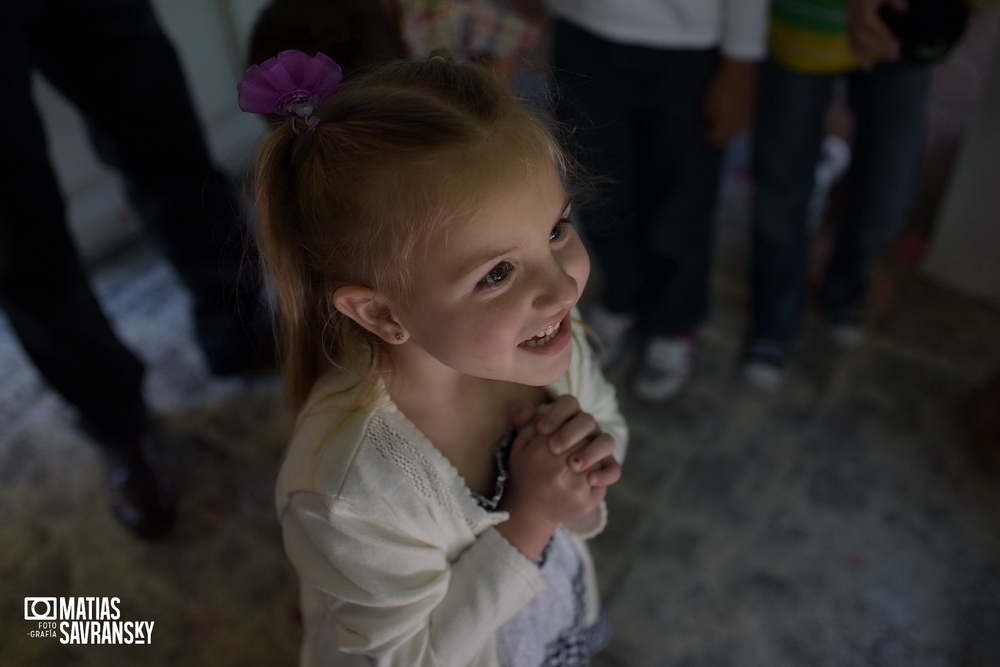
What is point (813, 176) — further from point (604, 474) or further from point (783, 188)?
point (604, 474)

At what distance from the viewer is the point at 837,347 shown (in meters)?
1.67

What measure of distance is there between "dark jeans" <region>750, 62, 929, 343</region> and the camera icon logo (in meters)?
1.44

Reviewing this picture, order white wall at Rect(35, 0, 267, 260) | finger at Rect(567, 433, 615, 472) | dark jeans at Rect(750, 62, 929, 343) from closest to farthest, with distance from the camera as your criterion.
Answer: finger at Rect(567, 433, 615, 472)
dark jeans at Rect(750, 62, 929, 343)
white wall at Rect(35, 0, 267, 260)

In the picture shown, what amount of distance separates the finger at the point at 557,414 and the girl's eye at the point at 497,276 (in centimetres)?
19

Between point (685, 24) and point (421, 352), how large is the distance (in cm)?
80

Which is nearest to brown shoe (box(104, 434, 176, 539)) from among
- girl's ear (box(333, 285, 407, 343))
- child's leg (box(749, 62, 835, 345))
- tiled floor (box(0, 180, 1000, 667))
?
tiled floor (box(0, 180, 1000, 667))

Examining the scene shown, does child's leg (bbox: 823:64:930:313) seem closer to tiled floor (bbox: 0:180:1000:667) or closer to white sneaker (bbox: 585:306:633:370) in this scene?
tiled floor (bbox: 0:180:1000:667)

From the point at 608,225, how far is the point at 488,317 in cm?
86

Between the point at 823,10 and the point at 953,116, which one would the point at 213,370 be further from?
the point at 953,116

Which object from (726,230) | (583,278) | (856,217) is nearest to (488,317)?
(583,278)

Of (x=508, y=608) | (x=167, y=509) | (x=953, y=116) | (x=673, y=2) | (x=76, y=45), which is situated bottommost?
(x=167, y=509)

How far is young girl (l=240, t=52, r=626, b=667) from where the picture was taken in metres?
0.59

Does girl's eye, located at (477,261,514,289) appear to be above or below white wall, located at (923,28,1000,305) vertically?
above

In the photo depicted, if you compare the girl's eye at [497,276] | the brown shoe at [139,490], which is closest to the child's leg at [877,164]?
the girl's eye at [497,276]
